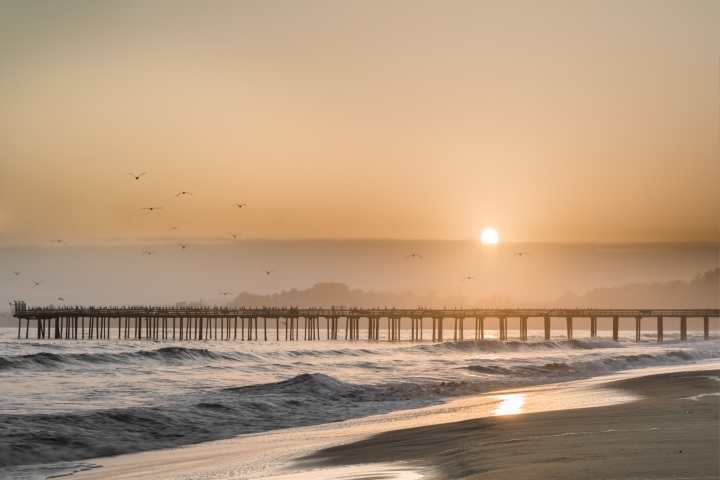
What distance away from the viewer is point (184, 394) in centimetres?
2619

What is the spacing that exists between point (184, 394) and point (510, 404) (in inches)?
421

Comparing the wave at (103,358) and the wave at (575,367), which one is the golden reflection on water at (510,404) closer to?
the wave at (575,367)

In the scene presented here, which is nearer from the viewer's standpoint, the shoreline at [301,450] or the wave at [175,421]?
the shoreline at [301,450]

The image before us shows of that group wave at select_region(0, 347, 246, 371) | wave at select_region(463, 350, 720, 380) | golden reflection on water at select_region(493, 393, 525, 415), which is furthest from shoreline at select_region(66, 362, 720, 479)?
wave at select_region(0, 347, 246, 371)

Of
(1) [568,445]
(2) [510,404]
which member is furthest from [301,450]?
(2) [510,404]

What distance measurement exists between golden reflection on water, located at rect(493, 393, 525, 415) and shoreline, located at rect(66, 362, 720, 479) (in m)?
0.24

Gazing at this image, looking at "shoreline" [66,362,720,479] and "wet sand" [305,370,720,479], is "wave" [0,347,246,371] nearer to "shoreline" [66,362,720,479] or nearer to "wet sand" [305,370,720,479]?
"shoreline" [66,362,720,479]

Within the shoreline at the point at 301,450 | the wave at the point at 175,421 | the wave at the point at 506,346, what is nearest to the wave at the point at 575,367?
the wave at the point at 175,421

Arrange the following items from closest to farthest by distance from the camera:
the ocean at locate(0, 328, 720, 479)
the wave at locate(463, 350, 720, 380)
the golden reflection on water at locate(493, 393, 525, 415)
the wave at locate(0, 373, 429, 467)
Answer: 1. the wave at locate(0, 373, 429, 467)
2. the ocean at locate(0, 328, 720, 479)
3. the golden reflection on water at locate(493, 393, 525, 415)
4. the wave at locate(463, 350, 720, 380)

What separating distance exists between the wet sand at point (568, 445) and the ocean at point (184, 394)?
506 cm

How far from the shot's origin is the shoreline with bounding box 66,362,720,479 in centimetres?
1166

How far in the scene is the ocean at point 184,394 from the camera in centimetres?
1633

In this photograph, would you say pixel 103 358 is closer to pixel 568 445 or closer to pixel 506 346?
pixel 568 445

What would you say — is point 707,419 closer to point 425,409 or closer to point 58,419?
point 425,409
